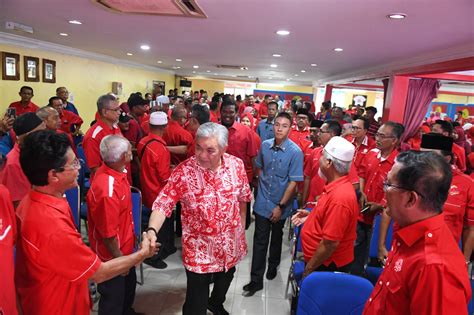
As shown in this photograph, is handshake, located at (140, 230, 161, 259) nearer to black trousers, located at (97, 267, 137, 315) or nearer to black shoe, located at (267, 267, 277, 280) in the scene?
black trousers, located at (97, 267, 137, 315)

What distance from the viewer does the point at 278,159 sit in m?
3.01

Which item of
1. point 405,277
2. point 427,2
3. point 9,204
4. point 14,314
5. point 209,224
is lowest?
point 14,314

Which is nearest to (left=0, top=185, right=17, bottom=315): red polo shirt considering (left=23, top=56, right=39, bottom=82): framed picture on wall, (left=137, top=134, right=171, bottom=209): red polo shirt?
(left=137, top=134, right=171, bottom=209): red polo shirt

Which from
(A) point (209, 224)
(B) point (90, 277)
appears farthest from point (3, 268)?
(A) point (209, 224)

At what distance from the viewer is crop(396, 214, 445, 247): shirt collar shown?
119cm

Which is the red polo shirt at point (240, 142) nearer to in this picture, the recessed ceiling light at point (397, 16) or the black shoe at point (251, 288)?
the black shoe at point (251, 288)

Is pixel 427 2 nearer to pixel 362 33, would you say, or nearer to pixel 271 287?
pixel 362 33

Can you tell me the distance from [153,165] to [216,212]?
1.39 metres

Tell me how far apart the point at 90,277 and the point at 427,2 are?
3070 millimetres

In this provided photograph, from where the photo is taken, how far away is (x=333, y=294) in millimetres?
1703

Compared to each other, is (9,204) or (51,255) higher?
(9,204)

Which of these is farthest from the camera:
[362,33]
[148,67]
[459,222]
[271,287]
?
[148,67]

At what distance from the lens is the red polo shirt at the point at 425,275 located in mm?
1063

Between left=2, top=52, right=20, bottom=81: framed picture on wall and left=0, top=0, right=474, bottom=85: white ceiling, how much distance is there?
0.60 meters
